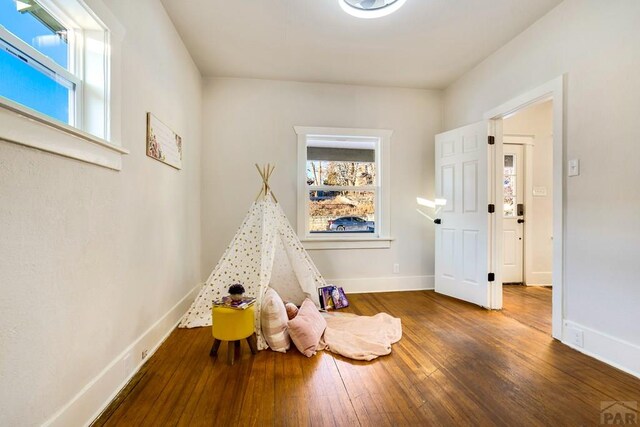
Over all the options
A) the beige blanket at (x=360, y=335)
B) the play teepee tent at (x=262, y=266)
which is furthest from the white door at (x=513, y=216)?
the play teepee tent at (x=262, y=266)

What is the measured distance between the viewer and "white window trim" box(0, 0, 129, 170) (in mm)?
961

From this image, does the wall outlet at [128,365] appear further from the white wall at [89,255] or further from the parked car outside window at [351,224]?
the parked car outside window at [351,224]

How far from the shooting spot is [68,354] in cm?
122

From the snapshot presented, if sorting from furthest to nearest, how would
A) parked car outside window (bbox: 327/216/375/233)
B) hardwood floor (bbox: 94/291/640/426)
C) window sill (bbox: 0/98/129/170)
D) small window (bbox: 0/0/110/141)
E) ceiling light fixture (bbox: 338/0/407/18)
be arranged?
parked car outside window (bbox: 327/216/375/233) < ceiling light fixture (bbox: 338/0/407/18) < hardwood floor (bbox: 94/291/640/426) < small window (bbox: 0/0/110/141) < window sill (bbox: 0/98/129/170)

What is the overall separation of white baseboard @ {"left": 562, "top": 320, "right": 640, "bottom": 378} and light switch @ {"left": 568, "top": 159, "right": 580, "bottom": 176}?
1108 millimetres

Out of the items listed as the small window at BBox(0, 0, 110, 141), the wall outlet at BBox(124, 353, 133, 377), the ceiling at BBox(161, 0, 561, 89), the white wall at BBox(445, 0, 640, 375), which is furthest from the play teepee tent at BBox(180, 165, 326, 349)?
the white wall at BBox(445, 0, 640, 375)

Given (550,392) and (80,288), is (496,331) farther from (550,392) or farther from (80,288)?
(80,288)

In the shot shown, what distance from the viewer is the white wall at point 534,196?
3869 millimetres

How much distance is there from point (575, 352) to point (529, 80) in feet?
7.25

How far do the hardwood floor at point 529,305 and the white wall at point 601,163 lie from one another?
55 cm

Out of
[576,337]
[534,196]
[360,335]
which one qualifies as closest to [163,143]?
[360,335]

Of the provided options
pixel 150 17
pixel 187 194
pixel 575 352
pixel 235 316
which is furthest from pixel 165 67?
pixel 575 352

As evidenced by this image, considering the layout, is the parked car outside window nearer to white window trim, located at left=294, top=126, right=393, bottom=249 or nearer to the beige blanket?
white window trim, located at left=294, top=126, right=393, bottom=249

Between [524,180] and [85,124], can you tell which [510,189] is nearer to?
[524,180]
